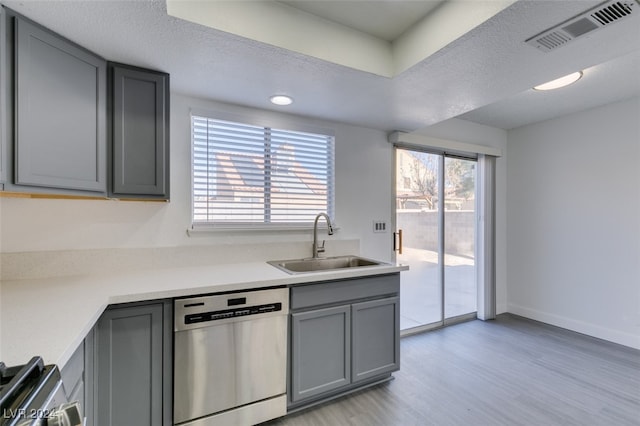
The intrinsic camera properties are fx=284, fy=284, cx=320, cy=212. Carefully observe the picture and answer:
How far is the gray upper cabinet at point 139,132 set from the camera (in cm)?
166

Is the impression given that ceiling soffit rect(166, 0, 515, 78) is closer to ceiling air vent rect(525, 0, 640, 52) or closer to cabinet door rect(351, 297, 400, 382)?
ceiling air vent rect(525, 0, 640, 52)

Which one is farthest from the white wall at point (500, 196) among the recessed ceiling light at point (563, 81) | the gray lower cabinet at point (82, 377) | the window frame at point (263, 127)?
the gray lower cabinet at point (82, 377)

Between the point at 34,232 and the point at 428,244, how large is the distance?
3423mm

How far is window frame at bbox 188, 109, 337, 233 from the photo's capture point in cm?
218

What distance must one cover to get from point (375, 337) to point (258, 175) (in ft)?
5.27

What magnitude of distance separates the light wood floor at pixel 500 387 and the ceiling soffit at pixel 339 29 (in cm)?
227

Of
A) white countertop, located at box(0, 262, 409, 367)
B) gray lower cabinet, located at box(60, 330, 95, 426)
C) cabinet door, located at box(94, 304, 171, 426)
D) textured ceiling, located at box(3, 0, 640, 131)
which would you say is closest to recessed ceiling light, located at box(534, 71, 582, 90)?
textured ceiling, located at box(3, 0, 640, 131)

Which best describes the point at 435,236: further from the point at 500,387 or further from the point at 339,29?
the point at 339,29

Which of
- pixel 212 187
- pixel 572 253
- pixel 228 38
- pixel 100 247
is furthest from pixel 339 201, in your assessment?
pixel 572 253

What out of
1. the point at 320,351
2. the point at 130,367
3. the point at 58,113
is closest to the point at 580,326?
the point at 320,351

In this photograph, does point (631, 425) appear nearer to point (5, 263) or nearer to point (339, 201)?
point (339, 201)

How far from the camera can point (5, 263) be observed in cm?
162

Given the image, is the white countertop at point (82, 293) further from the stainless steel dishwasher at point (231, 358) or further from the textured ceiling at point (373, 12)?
the textured ceiling at point (373, 12)

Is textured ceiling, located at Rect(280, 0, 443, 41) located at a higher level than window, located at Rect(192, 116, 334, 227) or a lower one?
higher
